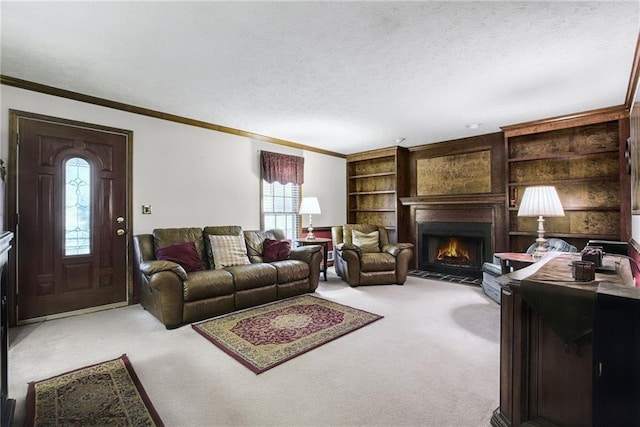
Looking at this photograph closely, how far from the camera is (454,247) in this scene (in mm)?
5500

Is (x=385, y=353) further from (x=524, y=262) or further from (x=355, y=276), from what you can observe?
(x=355, y=276)

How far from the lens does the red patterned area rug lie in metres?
2.39

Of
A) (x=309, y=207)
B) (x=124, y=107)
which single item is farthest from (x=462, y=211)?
(x=124, y=107)

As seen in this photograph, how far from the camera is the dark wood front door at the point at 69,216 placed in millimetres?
3072

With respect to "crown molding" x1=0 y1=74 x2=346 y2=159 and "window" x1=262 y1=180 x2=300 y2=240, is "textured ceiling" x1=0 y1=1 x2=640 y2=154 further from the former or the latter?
"window" x1=262 y1=180 x2=300 y2=240

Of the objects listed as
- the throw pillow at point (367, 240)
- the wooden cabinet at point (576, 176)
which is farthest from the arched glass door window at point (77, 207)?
the wooden cabinet at point (576, 176)

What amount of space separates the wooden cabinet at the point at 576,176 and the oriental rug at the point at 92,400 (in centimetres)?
491

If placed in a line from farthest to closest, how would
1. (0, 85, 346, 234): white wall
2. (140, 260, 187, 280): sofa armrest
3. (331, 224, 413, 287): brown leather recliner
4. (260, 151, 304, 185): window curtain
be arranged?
(260, 151, 304, 185): window curtain
(331, 224, 413, 287): brown leather recliner
(0, 85, 346, 234): white wall
(140, 260, 187, 280): sofa armrest

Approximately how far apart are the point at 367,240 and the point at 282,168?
1903 millimetres

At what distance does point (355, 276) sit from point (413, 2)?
11.4 ft

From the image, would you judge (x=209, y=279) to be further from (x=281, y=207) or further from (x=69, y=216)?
(x=281, y=207)

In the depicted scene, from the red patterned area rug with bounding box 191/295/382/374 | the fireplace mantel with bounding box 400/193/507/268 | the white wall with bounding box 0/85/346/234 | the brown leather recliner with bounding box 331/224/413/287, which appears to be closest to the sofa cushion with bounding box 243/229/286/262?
the white wall with bounding box 0/85/346/234

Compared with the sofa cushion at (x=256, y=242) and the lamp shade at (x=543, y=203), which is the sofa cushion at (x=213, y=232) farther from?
the lamp shade at (x=543, y=203)

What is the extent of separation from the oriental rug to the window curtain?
3.41 m
